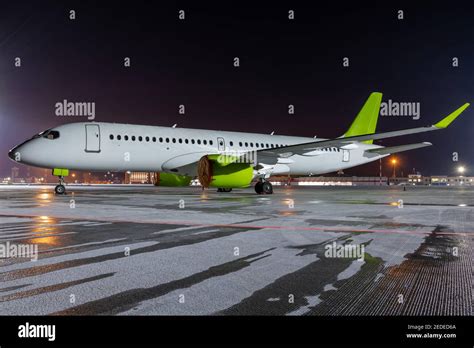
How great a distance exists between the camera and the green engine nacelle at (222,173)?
19688 millimetres

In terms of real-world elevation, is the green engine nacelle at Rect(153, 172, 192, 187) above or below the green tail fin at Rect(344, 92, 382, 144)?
below

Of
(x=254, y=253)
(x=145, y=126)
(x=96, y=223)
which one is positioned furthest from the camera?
(x=145, y=126)

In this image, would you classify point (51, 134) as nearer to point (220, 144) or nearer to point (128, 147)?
point (128, 147)

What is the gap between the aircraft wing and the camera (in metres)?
17.8

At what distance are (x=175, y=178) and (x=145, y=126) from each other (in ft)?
15.5

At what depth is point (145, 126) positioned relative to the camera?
22750mm

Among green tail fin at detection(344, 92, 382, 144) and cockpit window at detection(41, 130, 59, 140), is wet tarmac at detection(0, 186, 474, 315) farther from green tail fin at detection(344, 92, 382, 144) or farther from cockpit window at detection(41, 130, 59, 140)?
green tail fin at detection(344, 92, 382, 144)

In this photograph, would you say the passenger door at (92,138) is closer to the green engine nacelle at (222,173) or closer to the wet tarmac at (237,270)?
the green engine nacelle at (222,173)

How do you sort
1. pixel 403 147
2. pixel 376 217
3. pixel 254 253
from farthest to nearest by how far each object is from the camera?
pixel 403 147 < pixel 376 217 < pixel 254 253

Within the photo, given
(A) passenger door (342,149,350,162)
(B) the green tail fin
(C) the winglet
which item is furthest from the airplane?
(B) the green tail fin

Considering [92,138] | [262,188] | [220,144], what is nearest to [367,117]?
[262,188]

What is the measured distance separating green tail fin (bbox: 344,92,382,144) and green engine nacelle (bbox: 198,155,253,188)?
45.3 feet
